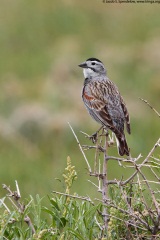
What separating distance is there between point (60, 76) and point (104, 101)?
33.2 feet

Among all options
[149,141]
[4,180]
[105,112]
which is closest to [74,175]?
[105,112]

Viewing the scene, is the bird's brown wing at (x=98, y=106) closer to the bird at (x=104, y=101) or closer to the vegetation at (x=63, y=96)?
the bird at (x=104, y=101)

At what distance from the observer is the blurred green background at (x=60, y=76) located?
12266 mm

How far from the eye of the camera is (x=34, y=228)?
13.1 ft

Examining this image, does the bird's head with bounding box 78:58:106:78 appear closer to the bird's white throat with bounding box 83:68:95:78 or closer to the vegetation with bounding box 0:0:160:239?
the bird's white throat with bounding box 83:68:95:78

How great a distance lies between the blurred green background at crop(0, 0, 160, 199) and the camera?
12266 millimetres

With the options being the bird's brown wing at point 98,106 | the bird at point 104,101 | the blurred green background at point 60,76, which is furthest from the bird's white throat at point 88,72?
the blurred green background at point 60,76

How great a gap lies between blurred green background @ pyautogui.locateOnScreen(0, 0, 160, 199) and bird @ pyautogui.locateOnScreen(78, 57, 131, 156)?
2.49 meters

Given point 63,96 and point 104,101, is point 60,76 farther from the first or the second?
point 104,101

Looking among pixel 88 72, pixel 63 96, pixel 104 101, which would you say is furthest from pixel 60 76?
pixel 104 101

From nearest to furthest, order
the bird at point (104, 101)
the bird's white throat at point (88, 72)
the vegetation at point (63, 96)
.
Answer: the vegetation at point (63, 96) → the bird at point (104, 101) → the bird's white throat at point (88, 72)

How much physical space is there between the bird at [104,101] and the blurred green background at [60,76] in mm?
2488

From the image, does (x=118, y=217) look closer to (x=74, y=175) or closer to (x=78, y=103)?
(x=74, y=175)

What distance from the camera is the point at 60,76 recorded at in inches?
671
